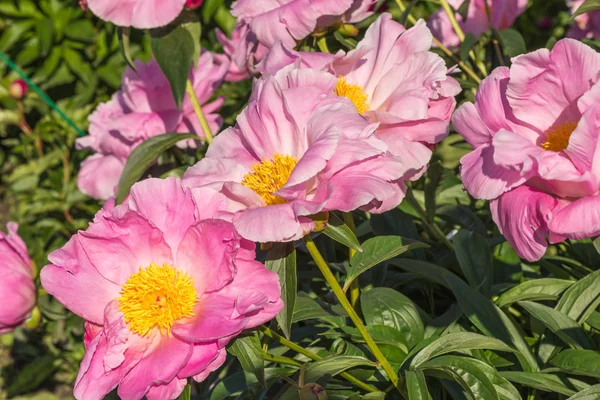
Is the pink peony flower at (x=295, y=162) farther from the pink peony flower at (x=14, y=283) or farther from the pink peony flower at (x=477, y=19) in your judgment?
the pink peony flower at (x=477, y=19)

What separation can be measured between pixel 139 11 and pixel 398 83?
437 millimetres

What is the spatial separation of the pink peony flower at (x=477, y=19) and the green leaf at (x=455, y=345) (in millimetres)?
905

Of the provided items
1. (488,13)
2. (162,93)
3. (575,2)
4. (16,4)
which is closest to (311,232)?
(162,93)

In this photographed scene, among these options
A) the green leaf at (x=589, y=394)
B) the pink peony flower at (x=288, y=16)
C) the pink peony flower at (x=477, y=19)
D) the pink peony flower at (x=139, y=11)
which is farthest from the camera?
the pink peony flower at (x=477, y=19)

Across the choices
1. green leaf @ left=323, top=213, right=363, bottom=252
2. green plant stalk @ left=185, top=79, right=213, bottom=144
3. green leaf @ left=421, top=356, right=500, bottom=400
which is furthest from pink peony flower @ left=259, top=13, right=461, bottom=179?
green plant stalk @ left=185, top=79, right=213, bottom=144

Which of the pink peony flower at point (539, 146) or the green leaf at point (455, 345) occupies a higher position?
the pink peony flower at point (539, 146)

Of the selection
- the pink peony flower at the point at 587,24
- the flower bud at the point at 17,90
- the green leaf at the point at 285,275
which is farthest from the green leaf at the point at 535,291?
the flower bud at the point at 17,90

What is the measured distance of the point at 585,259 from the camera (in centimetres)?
122

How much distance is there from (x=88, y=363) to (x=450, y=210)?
717 millimetres

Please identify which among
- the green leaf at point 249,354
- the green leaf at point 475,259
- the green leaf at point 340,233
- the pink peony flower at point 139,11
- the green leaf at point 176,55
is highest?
the pink peony flower at point 139,11

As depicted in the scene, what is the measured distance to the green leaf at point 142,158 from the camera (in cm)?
129

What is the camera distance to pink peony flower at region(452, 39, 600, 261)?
0.77m

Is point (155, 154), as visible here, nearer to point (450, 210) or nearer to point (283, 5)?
point (283, 5)

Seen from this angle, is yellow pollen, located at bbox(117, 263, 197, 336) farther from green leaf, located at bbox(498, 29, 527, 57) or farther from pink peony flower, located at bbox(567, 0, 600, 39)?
pink peony flower, located at bbox(567, 0, 600, 39)
